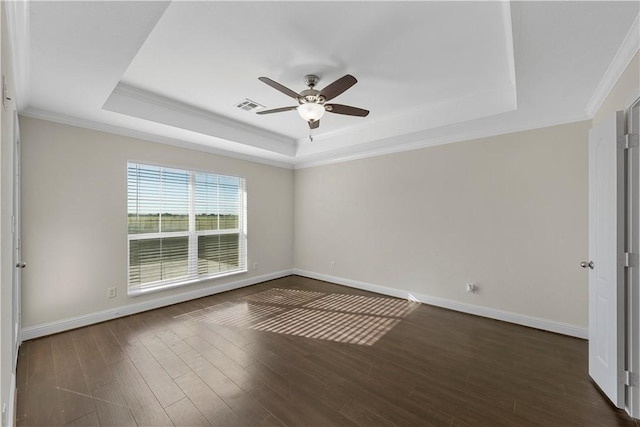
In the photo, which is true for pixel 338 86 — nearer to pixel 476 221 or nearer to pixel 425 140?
pixel 425 140

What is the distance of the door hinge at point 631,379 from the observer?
1796mm

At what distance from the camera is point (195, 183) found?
4.39 metres

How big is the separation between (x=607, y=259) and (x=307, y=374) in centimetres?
246

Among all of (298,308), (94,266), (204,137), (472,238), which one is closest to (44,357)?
(94,266)

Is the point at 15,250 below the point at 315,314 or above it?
above

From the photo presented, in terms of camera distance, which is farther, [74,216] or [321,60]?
[74,216]

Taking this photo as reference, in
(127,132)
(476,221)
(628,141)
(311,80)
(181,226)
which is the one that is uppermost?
(311,80)

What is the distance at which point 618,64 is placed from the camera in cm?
197

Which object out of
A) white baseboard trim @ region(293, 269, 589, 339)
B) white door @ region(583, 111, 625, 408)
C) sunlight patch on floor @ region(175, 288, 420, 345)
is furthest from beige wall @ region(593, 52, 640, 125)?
sunlight patch on floor @ region(175, 288, 420, 345)

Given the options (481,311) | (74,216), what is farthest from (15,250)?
(481,311)

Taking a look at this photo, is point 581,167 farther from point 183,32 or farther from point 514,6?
point 183,32

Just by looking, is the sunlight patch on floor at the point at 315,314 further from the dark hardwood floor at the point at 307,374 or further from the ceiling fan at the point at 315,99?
the ceiling fan at the point at 315,99

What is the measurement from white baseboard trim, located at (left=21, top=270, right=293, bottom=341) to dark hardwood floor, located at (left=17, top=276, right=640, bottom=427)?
106 millimetres

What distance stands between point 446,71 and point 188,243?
4.14 meters
